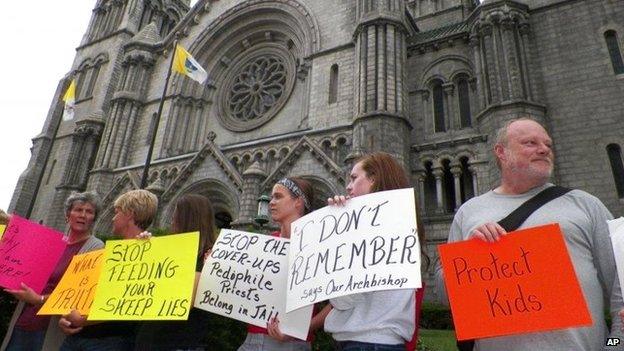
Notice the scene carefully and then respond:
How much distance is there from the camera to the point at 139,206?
382 centimetres

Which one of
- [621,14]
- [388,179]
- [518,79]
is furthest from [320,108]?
[388,179]

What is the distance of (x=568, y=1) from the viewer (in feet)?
49.0

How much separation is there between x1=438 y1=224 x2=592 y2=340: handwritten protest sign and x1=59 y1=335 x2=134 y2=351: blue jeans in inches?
105

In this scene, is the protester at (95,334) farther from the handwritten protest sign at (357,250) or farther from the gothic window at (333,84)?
the gothic window at (333,84)

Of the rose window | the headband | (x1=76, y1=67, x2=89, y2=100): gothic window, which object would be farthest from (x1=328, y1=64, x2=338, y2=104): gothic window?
(x1=76, y1=67, x2=89, y2=100): gothic window

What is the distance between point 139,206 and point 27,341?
Result: 1.62 metres

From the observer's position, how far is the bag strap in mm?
2480

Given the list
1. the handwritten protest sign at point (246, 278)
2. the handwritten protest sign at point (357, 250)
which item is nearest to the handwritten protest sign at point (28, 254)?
the handwritten protest sign at point (246, 278)

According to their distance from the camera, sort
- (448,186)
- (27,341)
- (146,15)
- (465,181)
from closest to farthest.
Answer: (27,341), (465,181), (448,186), (146,15)

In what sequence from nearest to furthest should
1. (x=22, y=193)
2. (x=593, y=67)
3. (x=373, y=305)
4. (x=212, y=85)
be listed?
(x=373, y=305)
(x=593, y=67)
(x=212, y=85)
(x=22, y=193)

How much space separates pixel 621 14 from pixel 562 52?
2.23 metres

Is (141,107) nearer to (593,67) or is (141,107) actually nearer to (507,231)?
(593,67)

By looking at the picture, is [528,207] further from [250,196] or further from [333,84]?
[333,84]

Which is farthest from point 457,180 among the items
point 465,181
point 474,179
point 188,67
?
point 188,67
